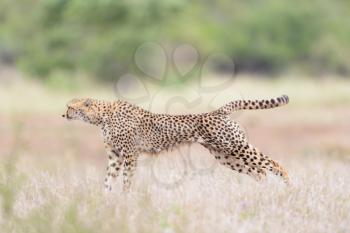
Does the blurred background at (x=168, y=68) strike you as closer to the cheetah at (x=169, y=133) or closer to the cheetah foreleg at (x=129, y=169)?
the cheetah foreleg at (x=129, y=169)

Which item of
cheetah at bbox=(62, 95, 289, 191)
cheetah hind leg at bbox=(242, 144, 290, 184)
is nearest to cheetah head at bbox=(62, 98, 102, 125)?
cheetah at bbox=(62, 95, 289, 191)

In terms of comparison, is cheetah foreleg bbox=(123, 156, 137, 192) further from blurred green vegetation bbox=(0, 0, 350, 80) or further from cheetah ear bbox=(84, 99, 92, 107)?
blurred green vegetation bbox=(0, 0, 350, 80)

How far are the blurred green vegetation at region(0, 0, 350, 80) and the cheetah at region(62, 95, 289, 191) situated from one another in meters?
18.9

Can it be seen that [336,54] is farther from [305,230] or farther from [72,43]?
[305,230]

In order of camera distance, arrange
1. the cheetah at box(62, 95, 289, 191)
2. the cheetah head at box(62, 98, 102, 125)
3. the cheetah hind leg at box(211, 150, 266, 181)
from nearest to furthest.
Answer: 1. the cheetah at box(62, 95, 289, 191)
2. the cheetah hind leg at box(211, 150, 266, 181)
3. the cheetah head at box(62, 98, 102, 125)

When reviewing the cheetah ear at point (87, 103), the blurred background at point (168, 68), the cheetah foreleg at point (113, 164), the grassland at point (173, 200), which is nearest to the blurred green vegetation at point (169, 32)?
the blurred background at point (168, 68)

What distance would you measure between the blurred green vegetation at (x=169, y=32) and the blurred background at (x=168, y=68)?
4cm

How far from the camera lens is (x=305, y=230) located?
557 cm

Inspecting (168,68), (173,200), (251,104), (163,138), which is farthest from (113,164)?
(168,68)

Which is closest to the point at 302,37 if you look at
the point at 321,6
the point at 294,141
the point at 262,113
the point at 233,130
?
the point at 321,6

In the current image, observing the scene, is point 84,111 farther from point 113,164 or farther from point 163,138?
point 163,138

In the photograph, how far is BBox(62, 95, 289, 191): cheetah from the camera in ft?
25.0

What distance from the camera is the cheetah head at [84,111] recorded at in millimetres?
7918

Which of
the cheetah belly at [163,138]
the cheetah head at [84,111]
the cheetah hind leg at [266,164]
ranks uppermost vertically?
the cheetah head at [84,111]
